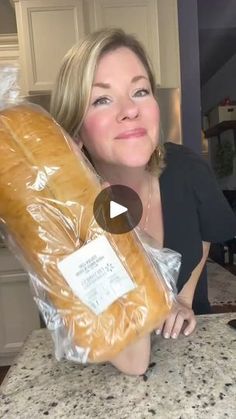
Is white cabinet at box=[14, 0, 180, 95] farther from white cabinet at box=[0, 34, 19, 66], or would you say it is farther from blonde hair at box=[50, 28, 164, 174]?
blonde hair at box=[50, 28, 164, 174]

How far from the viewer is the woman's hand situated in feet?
2.20

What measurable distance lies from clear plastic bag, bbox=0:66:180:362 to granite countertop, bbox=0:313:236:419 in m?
0.06

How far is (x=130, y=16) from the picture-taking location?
2148 mm

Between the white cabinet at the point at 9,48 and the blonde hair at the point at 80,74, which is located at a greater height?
the white cabinet at the point at 9,48

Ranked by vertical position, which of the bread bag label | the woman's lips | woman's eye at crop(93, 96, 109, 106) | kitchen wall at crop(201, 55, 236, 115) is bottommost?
kitchen wall at crop(201, 55, 236, 115)

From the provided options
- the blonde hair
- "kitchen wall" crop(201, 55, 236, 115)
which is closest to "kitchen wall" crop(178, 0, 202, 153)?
the blonde hair

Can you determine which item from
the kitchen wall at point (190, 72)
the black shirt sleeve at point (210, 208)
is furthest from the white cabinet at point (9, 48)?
the black shirt sleeve at point (210, 208)

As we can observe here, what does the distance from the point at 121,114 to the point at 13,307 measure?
194 centimetres

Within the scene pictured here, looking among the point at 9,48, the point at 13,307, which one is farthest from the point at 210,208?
the point at 9,48

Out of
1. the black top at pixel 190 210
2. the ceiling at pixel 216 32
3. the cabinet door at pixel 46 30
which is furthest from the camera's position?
the ceiling at pixel 216 32

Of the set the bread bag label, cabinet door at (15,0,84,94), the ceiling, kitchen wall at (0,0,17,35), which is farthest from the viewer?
the ceiling

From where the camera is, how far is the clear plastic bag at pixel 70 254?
47 centimetres

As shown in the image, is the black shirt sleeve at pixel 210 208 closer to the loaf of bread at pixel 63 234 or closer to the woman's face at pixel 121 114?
the woman's face at pixel 121 114

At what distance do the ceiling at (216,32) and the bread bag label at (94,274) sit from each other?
3209mm
